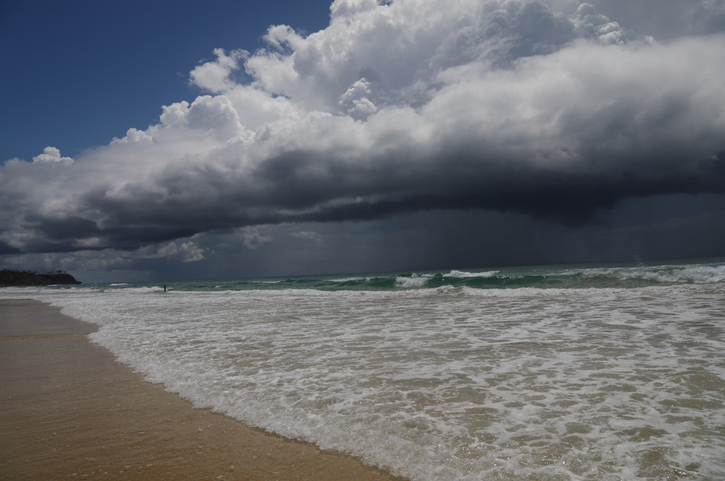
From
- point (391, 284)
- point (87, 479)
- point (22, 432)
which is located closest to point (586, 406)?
point (87, 479)

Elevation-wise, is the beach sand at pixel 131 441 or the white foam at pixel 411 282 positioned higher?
Result: the beach sand at pixel 131 441

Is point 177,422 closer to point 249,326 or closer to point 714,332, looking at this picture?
point 249,326

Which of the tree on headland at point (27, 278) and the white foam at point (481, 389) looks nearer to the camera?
the white foam at point (481, 389)

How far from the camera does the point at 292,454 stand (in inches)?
119

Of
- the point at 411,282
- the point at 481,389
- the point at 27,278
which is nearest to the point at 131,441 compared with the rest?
the point at 481,389

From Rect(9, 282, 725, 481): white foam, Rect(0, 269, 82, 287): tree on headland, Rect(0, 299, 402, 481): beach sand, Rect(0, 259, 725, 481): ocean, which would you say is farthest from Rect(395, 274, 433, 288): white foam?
Rect(0, 269, 82, 287): tree on headland

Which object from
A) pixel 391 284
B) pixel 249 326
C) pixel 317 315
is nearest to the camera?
pixel 249 326

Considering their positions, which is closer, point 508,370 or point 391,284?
point 508,370

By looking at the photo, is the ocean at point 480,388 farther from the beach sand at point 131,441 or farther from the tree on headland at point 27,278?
the tree on headland at point 27,278

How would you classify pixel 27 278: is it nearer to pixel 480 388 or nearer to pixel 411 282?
pixel 411 282

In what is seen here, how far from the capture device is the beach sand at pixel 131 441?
279cm

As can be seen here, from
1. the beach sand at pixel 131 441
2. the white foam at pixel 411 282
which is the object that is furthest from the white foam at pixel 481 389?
the white foam at pixel 411 282

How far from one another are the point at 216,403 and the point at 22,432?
1.67 metres

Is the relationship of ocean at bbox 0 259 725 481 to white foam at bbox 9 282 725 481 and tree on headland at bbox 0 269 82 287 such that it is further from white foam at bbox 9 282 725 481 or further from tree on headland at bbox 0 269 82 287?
tree on headland at bbox 0 269 82 287
